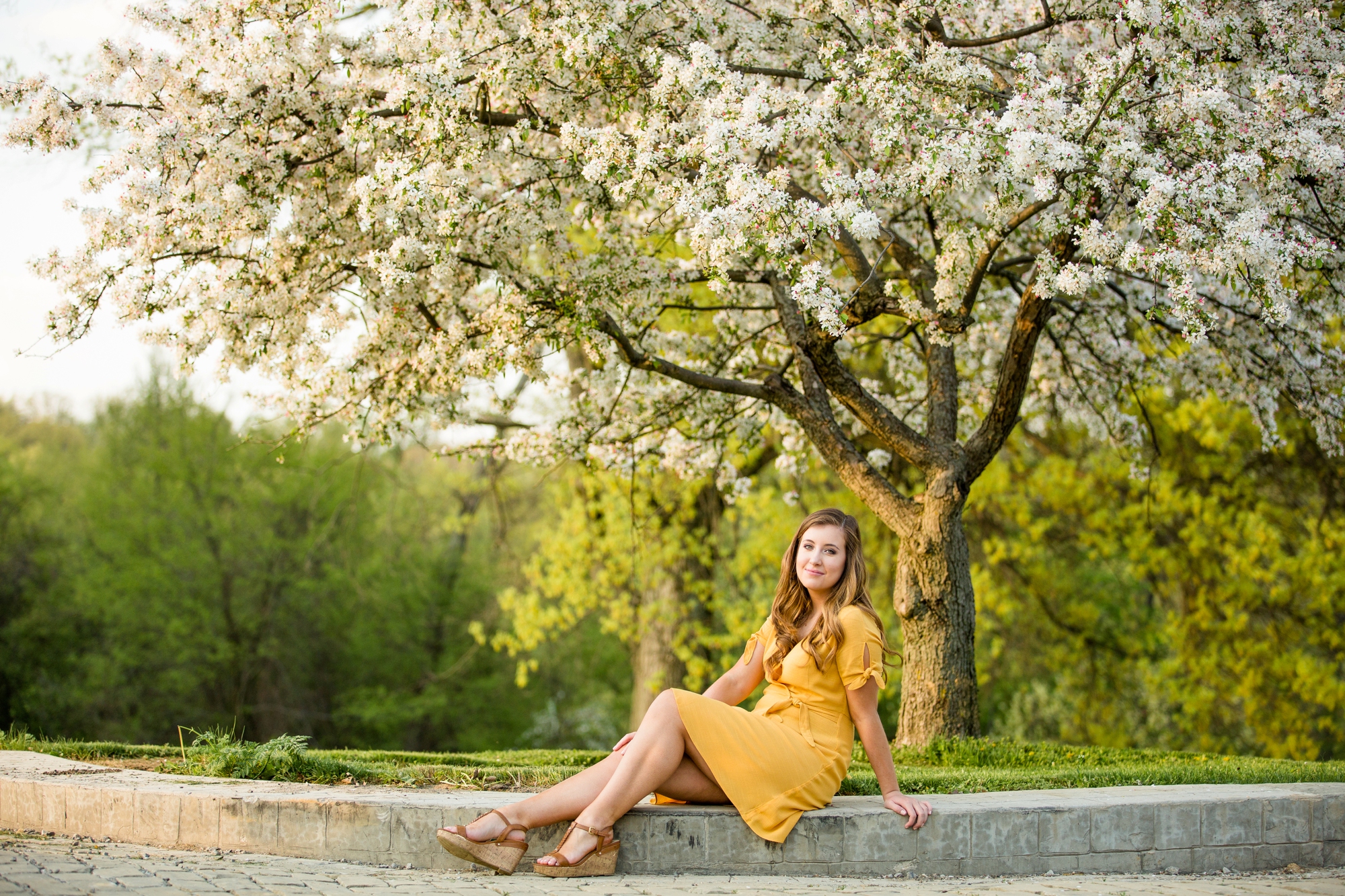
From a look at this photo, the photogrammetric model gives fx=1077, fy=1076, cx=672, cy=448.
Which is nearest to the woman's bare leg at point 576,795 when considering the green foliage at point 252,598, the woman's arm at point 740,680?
the woman's arm at point 740,680

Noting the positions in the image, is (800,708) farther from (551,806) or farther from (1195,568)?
(1195,568)

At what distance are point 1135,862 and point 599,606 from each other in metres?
12.6

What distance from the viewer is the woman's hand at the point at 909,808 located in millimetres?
4500

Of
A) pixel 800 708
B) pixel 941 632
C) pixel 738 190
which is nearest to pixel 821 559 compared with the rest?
pixel 800 708

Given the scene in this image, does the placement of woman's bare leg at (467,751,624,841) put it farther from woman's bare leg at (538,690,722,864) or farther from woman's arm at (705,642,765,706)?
woman's arm at (705,642,765,706)

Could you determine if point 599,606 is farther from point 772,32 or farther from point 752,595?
point 772,32

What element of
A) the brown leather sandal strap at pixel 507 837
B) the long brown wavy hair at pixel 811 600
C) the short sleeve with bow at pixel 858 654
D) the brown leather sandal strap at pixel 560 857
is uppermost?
the long brown wavy hair at pixel 811 600

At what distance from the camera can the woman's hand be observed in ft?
14.8

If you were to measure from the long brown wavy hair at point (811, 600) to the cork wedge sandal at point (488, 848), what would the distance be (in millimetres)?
1296

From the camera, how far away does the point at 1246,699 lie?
14273 mm

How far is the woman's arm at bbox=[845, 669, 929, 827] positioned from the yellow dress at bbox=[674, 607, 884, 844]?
0.06m

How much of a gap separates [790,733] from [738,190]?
288cm

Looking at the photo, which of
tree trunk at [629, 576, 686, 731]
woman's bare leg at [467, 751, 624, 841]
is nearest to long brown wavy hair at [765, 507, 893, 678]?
woman's bare leg at [467, 751, 624, 841]

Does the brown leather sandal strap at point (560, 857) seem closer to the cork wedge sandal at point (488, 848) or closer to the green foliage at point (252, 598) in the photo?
the cork wedge sandal at point (488, 848)
